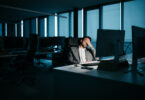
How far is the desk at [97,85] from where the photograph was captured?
1.34m

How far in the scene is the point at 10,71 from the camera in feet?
16.5

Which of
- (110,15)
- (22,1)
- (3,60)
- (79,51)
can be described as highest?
(22,1)

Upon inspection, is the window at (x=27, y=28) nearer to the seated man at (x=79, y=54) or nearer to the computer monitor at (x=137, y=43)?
the seated man at (x=79, y=54)

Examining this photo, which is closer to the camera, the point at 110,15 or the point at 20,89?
the point at 20,89

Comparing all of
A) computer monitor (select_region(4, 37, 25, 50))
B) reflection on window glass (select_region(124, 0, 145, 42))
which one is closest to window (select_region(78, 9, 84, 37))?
reflection on window glass (select_region(124, 0, 145, 42))

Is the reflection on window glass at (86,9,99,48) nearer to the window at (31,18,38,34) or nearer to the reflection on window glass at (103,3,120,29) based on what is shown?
the reflection on window glass at (103,3,120,29)

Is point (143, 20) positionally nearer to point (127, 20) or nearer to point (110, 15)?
point (127, 20)

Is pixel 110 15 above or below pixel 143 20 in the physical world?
above

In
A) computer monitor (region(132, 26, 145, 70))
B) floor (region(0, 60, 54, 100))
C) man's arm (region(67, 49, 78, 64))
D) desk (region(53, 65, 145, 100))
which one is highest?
computer monitor (region(132, 26, 145, 70))

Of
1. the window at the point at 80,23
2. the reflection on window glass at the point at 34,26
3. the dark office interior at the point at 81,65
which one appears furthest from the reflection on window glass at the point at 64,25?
the reflection on window glass at the point at 34,26

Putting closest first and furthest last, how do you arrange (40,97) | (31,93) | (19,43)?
(40,97) < (31,93) < (19,43)

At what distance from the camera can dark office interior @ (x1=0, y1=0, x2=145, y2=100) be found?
157cm

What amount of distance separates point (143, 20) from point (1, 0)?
5.56m

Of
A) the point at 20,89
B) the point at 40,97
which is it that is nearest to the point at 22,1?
the point at 20,89
